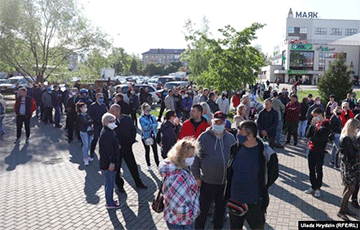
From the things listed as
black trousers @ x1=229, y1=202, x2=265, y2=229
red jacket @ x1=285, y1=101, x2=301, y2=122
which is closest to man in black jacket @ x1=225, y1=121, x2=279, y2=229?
black trousers @ x1=229, y1=202, x2=265, y2=229

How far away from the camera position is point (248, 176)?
13.5ft

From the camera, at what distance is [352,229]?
5.22m

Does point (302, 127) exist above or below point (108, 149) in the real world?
below

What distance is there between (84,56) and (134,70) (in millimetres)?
84490

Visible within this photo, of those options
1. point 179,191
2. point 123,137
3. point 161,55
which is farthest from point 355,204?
point 161,55

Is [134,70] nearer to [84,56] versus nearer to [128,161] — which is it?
[84,56]

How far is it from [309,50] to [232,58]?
2535 inches

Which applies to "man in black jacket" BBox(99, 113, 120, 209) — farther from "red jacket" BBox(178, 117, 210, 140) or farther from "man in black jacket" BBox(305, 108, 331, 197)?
"man in black jacket" BBox(305, 108, 331, 197)

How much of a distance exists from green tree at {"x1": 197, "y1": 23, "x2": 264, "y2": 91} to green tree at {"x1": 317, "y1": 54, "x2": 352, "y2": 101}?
17.2ft

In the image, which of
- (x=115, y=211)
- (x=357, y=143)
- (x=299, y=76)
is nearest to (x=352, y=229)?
(x=357, y=143)

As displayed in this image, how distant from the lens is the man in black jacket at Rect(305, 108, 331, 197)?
680cm

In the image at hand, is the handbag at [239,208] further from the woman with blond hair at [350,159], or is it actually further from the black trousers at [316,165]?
the black trousers at [316,165]

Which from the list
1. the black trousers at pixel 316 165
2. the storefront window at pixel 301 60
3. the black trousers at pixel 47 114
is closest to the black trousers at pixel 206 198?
the black trousers at pixel 316 165

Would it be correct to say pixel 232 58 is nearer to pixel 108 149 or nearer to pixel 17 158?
pixel 17 158
